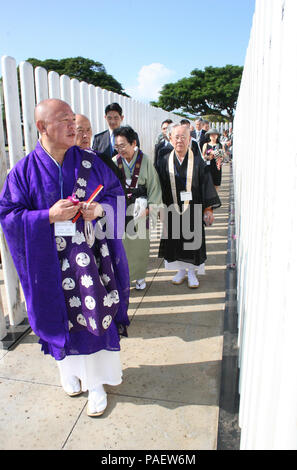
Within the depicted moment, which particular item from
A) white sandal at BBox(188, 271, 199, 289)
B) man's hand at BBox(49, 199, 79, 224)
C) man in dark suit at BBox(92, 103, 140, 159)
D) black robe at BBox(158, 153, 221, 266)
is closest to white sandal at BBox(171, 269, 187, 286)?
white sandal at BBox(188, 271, 199, 289)

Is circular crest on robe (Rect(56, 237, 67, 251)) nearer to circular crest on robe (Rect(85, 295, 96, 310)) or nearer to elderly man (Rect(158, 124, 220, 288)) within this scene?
circular crest on robe (Rect(85, 295, 96, 310))

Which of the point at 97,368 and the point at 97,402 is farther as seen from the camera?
the point at 97,368

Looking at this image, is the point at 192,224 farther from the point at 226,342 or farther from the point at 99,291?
the point at 99,291

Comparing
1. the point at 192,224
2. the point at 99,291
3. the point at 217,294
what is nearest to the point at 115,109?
the point at 192,224

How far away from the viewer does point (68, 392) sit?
8.16ft

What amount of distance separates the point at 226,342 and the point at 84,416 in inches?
52.4

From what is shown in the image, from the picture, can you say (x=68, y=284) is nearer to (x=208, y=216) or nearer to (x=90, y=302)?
(x=90, y=302)

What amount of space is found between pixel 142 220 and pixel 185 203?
52cm

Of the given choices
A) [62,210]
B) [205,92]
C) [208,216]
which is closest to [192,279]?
[208,216]

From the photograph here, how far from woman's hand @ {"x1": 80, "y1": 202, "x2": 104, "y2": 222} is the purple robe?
0.23 ft

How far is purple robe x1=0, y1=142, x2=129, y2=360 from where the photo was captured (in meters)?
2.11

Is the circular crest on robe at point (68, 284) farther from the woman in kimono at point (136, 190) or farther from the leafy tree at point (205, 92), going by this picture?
the leafy tree at point (205, 92)

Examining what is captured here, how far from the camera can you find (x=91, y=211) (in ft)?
7.05

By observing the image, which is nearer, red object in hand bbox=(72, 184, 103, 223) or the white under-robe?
red object in hand bbox=(72, 184, 103, 223)
